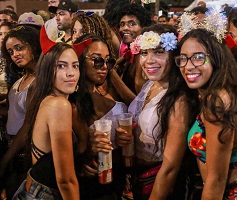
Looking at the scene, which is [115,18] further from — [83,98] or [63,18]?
[83,98]

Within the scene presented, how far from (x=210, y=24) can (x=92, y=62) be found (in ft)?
3.78

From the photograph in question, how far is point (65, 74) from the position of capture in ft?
8.02

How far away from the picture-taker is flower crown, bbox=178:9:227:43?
2.33 meters

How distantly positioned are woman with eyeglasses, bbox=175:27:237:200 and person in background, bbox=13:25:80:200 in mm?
877

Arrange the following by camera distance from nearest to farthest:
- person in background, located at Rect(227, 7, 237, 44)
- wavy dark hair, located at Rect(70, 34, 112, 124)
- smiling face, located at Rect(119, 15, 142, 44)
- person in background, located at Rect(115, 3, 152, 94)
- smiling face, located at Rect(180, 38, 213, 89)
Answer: smiling face, located at Rect(180, 38, 213, 89) → wavy dark hair, located at Rect(70, 34, 112, 124) → person in background, located at Rect(227, 7, 237, 44) → person in background, located at Rect(115, 3, 152, 94) → smiling face, located at Rect(119, 15, 142, 44)

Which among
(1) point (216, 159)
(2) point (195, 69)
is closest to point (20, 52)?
(2) point (195, 69)

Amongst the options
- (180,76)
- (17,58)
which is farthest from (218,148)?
(17,58)

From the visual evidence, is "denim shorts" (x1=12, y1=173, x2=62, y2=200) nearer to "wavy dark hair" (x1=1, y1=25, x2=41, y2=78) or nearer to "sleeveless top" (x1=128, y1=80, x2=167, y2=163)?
"sleeveless top" (x1=128, y1=80, x2=167, y2=163)

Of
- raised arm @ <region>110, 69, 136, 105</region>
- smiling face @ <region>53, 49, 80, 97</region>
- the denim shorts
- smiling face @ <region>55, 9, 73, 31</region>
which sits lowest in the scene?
the denim shorts

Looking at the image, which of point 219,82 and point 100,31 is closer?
point 219,82

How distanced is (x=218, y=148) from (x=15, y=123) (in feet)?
7.02

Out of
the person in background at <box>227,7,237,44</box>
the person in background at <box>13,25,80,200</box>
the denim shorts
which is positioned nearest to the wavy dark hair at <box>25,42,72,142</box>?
the person in background at <box>13,25,80,200</box>

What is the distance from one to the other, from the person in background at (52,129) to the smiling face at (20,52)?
107cm

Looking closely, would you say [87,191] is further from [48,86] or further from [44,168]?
[48,86]
